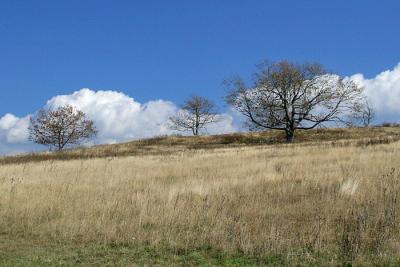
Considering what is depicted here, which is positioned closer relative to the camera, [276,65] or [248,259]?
[248,259]

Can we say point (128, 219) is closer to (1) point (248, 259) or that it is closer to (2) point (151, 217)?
(2) point (151, 217)

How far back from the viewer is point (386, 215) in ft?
29.1

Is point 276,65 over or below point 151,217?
over

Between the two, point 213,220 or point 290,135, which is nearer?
point 213,220

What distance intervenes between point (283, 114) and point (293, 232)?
146 ft

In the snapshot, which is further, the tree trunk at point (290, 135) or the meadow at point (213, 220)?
the tree trunk at point (290, 135)

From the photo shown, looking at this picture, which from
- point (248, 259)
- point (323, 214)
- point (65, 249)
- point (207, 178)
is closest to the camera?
point (248, 259)

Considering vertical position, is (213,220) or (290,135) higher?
(290,135)

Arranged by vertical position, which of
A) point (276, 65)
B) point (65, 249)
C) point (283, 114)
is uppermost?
point (276, 65)

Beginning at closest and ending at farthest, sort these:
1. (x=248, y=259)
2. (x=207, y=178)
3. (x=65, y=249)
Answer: (x=248, y=259) → (x=65, y=249) → (x=207, y=178)

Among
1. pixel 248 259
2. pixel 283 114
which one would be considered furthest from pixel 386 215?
pixel 283 114

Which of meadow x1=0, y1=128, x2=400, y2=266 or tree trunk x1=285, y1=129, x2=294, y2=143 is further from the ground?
tree trunk x1=285, y1=129, x2=294, y2=143

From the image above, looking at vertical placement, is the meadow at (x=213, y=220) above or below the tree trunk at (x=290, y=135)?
below

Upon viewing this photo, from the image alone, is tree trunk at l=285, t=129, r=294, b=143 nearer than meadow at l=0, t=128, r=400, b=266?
No
